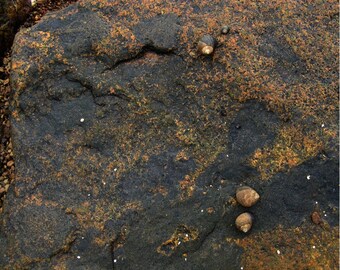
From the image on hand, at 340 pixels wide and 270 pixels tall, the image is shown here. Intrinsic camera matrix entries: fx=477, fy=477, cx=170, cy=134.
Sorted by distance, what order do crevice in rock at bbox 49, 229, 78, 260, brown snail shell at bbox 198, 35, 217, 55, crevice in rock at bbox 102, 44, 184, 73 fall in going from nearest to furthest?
crevice in rock at bbox 49, 229, 78, 260 < brown snail shell at bbox 198, 35, 217, 55 < crevice in rock at bbox 102, 44, 184, 73

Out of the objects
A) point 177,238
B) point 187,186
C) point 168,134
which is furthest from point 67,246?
point 168,134

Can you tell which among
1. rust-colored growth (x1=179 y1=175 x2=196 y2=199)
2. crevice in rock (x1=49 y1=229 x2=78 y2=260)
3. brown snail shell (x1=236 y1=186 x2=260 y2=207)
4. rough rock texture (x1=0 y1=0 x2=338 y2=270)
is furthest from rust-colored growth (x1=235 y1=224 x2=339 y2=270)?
crevice in rock (x1=49 y1=229 x2=78 y2=260)

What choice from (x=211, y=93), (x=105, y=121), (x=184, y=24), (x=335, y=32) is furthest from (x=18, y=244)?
(x=335, y=32)

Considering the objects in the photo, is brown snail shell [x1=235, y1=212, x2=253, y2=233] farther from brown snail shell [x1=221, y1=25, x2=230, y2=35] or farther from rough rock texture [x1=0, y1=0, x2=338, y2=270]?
brown snail shell [x1=221, y1=25, x2=230, y2=35]

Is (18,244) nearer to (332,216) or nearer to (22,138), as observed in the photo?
(22,138)

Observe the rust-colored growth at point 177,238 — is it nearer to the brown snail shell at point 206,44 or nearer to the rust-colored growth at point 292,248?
the rust-colored growth at point 292,248

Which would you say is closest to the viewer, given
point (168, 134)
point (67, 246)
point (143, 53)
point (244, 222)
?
point (244, 222)

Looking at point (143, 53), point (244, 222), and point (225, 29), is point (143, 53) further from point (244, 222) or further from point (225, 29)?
point (244, 222)
